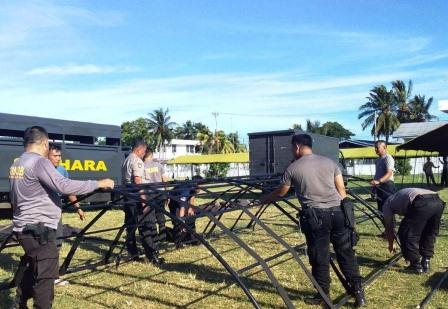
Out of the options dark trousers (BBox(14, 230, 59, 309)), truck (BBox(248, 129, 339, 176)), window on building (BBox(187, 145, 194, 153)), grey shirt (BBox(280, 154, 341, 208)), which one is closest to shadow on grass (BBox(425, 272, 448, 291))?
grey shirt (BBox(280, 154, 341, 208))

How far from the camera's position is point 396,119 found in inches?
2670

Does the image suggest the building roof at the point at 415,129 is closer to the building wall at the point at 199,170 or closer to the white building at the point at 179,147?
the building wall at the point at 199,170

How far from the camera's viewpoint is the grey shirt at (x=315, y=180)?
495 centimetres

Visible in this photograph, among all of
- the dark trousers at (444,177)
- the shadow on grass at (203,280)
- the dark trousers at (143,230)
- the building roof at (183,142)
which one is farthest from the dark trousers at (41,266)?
the building roof at (183,142)

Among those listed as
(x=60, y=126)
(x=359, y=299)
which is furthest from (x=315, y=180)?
(x=60, y=126)

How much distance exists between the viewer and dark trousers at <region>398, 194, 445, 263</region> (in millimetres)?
6121

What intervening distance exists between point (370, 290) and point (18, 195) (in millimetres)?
4078

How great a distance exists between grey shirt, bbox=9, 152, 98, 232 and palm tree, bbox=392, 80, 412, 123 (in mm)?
71481

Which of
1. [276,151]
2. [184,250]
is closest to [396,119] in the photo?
[276,151]

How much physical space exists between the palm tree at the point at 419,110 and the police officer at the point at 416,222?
225 ft

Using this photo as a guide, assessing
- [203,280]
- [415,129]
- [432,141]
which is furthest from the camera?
[415,129]

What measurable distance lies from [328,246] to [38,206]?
2.89m

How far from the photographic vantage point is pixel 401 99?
7031 centimetres

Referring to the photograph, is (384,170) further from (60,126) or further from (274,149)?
(274,149)
